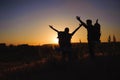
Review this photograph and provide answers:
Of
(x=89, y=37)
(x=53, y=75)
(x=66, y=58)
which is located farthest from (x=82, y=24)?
(x=53, y=75)

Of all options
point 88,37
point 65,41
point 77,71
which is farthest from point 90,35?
point 77,71

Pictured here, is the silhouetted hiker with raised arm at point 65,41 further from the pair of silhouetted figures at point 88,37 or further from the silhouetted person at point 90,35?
the silhouetted person at point 90,35

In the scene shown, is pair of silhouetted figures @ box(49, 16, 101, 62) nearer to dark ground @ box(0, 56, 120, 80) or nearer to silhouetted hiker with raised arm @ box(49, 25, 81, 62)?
silhouetted hiker with raised arm @ box(49, 25, 81, 62)

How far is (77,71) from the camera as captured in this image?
1488 cm

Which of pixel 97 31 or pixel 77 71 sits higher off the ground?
pixel 97 31

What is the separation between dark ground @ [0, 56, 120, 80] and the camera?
45.6 ft

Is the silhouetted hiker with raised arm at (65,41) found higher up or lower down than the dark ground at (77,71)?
higher up

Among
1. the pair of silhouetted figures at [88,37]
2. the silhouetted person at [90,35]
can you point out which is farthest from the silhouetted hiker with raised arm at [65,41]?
the silhouetted person at [90,35]

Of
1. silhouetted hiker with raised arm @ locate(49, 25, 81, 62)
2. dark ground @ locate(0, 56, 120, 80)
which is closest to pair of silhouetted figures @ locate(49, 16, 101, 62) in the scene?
silhouetted hiker with raised arm @ locate(49, 25, 81, 62)

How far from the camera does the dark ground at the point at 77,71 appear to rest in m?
13.9

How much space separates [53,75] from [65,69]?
0.90 metres

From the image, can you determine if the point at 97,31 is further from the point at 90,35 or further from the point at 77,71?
the point at 77,71

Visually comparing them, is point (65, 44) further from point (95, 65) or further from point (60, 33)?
point (95, 65)

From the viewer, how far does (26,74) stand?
53.2 ft
